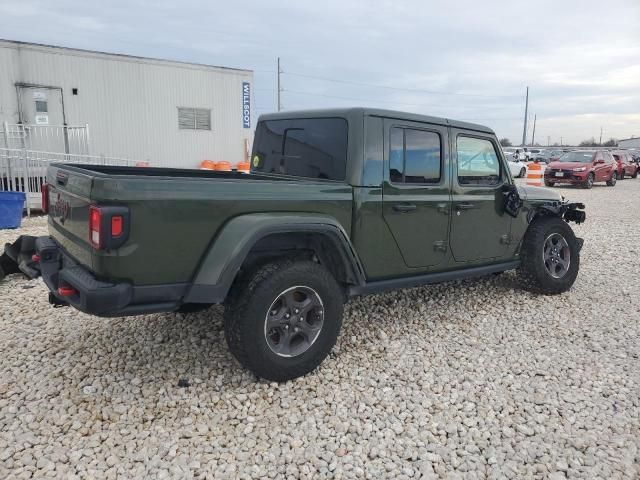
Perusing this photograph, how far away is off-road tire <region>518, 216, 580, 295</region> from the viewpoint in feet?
16.2

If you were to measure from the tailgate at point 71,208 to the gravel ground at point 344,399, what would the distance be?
909 mm

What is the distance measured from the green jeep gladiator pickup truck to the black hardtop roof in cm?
1

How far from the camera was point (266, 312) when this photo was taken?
301 centimetres

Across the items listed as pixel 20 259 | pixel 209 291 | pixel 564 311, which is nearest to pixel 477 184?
pixel 564 311

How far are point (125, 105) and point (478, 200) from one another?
1127cm

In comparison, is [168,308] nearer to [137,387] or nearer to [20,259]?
[137,387]

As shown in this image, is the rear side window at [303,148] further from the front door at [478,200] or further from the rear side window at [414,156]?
the front door at [478,200]

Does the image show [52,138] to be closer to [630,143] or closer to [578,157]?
[578,157]

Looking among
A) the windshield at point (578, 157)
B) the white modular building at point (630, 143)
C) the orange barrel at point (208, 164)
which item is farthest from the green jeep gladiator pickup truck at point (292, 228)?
the white modular building at point (630, 143)

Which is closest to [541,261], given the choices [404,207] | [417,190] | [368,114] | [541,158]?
[417,190]

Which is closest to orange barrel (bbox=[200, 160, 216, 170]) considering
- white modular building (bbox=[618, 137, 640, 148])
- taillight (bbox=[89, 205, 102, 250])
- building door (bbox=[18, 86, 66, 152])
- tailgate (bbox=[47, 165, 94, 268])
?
building door (bbox=[18, 86, 66, 152])

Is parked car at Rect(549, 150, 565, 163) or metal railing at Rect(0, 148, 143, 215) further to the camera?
parked car at Rect(549, 150, 565, 163)

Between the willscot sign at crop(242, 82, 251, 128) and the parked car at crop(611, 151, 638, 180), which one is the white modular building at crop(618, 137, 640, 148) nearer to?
the parked car at crop(611, 151, 638, 180)

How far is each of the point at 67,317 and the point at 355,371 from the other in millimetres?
2572
